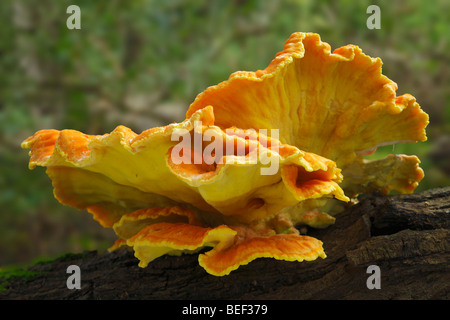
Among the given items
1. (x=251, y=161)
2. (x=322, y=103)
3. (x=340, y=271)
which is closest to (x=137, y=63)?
(x=322, y=103)

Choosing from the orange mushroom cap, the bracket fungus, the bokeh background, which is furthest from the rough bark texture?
the bokeh background

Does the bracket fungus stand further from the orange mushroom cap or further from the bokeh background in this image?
the bokeh background

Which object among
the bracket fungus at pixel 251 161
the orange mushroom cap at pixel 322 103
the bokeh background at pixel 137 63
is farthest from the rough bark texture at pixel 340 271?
the bokeh background at pixel 137 63

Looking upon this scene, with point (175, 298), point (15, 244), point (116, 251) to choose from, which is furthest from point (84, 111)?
point (175, 298)

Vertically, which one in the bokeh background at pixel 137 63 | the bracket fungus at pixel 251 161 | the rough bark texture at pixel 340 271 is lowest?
the rough bark texture at pixel 340 271

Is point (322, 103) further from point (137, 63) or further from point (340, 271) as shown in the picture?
point (137, 63)

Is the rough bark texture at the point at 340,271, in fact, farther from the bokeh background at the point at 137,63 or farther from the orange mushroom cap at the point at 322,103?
the bokeh background at the point at 137,63
